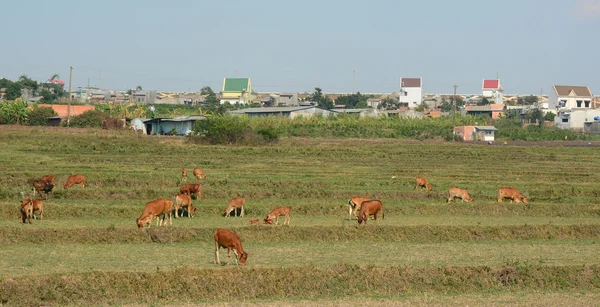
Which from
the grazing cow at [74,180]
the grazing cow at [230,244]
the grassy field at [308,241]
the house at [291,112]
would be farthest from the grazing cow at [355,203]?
the house at [291,112]

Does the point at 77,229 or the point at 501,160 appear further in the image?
the point at 501,160

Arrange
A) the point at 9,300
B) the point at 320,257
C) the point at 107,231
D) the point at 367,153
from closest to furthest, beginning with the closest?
the point at 9,300
the point at 320,257
the point at 107,231
the point at 367,153

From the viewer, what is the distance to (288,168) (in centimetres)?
4809

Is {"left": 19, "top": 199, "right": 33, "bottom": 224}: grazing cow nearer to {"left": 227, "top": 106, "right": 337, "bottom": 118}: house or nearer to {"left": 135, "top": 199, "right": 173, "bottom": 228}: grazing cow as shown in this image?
{"left": 135, "top": 199, "right": 173, "bottom": 228}: grazing cow

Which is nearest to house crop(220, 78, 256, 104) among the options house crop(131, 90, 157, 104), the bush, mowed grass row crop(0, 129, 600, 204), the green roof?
the green roof

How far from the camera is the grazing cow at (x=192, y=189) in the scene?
106 ft

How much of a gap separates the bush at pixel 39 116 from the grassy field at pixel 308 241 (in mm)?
48247

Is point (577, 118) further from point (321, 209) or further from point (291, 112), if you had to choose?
point (321, 209)

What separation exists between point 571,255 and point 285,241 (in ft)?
26.6

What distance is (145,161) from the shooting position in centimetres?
5041

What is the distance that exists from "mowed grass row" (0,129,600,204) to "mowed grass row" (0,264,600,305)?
1520 cm

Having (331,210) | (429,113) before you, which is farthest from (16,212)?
(429,113)

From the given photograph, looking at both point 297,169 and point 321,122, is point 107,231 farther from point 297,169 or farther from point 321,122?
point 321,122

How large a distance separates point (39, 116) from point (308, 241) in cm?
7637
